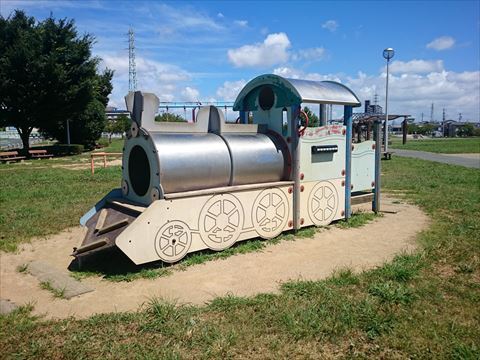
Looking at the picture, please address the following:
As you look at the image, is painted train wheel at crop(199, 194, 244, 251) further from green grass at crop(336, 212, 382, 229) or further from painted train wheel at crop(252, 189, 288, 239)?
green grass at crop(336, 212, 382, 229)

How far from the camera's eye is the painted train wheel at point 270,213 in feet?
17.9

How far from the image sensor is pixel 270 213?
5.62 metres

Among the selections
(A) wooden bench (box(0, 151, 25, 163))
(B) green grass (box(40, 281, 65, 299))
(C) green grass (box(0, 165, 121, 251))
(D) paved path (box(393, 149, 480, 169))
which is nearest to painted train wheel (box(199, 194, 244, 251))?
(B) green grass (box(40, 281, 65, 299))

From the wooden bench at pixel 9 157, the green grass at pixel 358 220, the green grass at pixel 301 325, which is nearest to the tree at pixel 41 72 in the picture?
the wooden bench at pixel 9 157

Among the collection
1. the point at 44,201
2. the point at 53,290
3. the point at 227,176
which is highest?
the point at 227,176

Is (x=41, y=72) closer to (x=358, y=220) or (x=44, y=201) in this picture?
(x=44, y=201)

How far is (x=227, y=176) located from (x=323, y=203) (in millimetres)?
1891

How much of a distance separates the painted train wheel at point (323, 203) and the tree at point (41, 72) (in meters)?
21.1

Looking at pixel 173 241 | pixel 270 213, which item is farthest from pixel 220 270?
pixel 270 213

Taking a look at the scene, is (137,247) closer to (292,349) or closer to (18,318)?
(18,318)

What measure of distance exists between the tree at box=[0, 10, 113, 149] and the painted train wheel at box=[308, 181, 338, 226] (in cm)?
2115

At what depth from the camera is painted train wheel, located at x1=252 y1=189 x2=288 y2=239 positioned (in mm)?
5465

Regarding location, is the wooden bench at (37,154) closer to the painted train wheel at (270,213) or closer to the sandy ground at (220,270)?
the sandy ground at (220,270)

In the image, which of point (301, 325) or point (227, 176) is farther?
point (227, 176)
